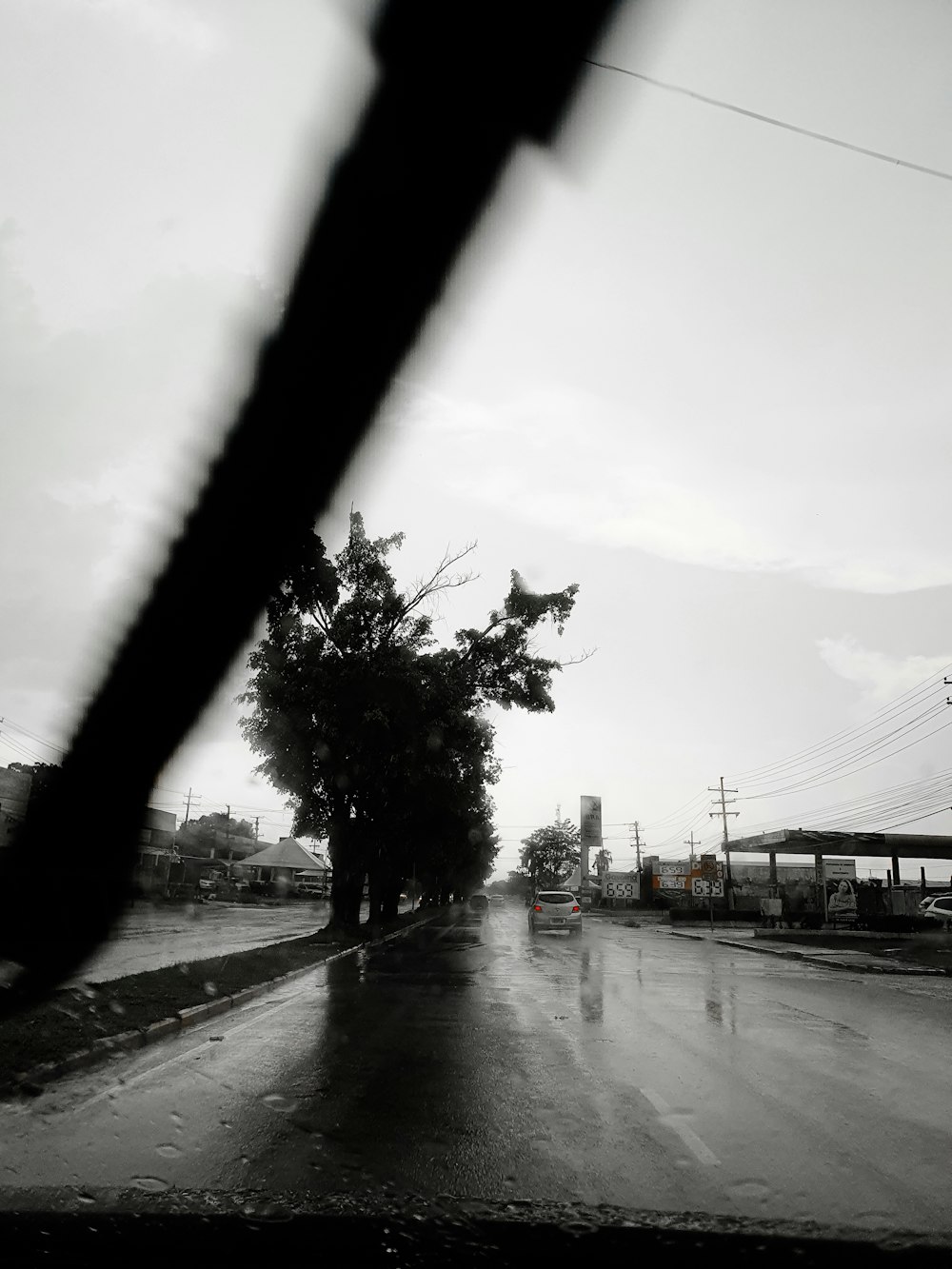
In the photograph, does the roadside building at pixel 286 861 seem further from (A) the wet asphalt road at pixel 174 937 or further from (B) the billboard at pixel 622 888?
(A) the wet asphalt road at pixel 174 937

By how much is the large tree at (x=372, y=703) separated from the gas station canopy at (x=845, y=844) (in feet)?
85.5

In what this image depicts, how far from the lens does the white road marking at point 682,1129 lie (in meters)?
5.14

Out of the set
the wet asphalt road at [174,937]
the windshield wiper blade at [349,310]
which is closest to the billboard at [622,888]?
the wet asphalt road at [174,937]

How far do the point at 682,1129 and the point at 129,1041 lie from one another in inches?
202

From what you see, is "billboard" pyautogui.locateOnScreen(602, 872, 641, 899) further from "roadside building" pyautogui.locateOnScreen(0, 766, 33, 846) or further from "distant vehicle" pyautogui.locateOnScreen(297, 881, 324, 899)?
"roadside building" pyautogui.locateOnScreen(0, 766, 33, 846)

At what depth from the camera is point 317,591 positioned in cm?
1202

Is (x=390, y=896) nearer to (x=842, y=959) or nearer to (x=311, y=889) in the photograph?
(x=842, y=959)

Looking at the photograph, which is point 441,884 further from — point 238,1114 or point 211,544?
point 238,1114

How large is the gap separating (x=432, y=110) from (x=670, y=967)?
16.7 metres

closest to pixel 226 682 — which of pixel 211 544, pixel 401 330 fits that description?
pixel 211 544

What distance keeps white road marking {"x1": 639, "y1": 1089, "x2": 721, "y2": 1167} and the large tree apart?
1677 centimetres

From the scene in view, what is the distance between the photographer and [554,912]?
33.3 m

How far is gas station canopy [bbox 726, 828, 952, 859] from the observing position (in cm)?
4812

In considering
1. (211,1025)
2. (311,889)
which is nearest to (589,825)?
(311,889)
